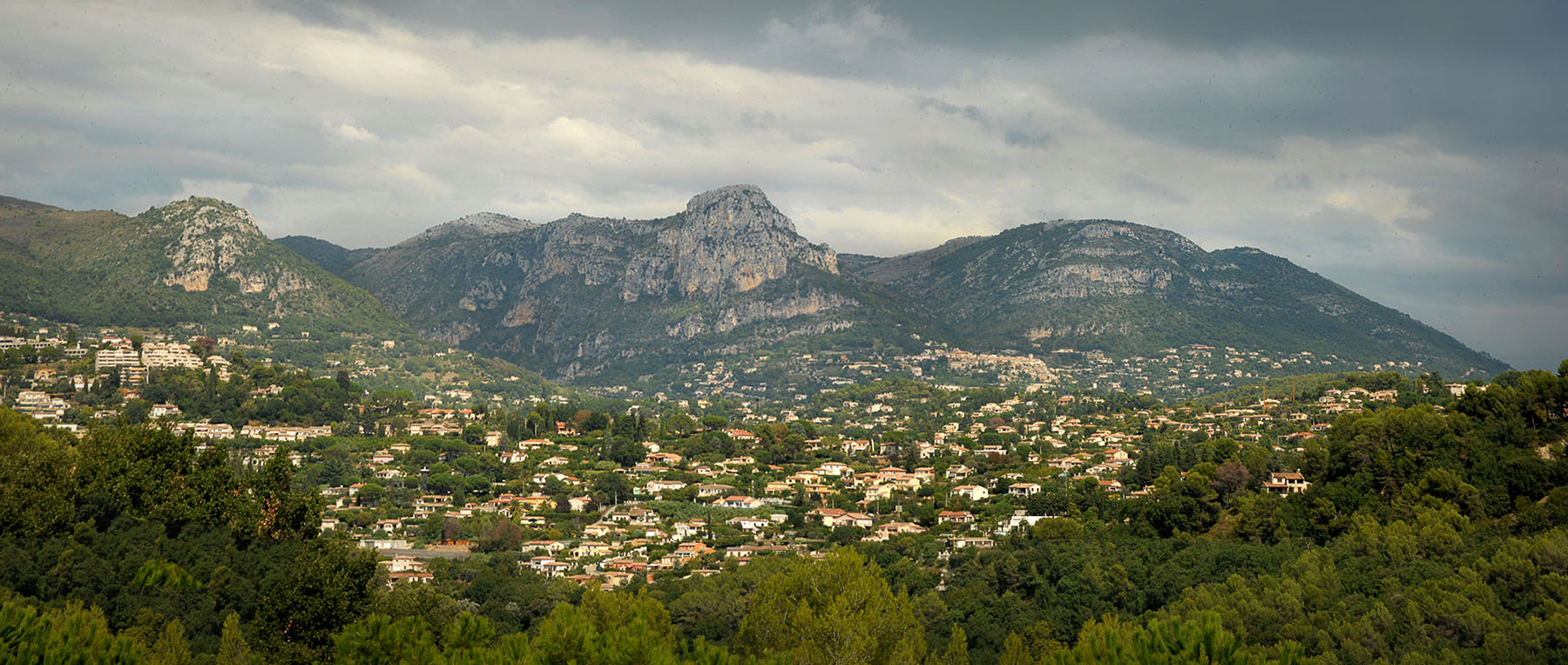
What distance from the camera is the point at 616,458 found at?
110188 mm

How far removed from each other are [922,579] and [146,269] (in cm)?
15109

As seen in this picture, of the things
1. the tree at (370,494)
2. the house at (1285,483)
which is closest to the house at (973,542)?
the house at (1285,483)

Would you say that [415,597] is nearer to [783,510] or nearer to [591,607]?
[591,607]

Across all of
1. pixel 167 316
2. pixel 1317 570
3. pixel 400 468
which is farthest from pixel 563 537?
pixel 167 316

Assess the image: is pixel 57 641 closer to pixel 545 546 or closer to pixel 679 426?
pixel 545 546

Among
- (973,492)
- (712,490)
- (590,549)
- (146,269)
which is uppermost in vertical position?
(146,269)

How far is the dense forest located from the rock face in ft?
347

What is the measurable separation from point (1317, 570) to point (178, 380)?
10071 cm

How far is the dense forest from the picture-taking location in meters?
38.0

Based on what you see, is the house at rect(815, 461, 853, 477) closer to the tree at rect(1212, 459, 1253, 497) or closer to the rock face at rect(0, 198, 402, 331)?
the tree at rect(1212, 459, 1253, 497)

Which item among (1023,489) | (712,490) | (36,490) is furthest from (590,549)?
(36,490)

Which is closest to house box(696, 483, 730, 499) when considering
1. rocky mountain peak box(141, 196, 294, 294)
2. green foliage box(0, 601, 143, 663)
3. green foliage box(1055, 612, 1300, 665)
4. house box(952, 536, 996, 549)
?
house box(952, 536, 996, 549)

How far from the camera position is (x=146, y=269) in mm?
177250

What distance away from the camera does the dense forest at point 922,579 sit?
1496 inches
